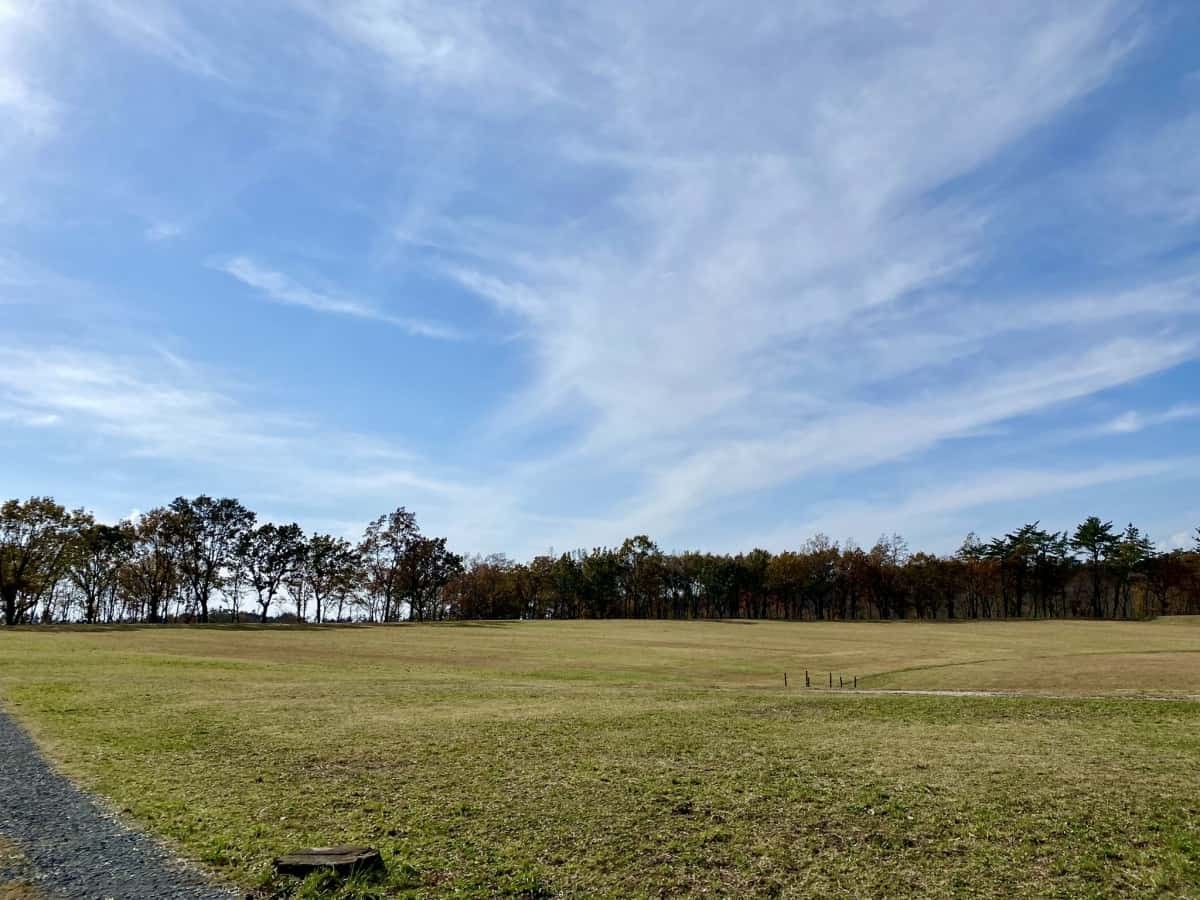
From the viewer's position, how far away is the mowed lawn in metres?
10.9

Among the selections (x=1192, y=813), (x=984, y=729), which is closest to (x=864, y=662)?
(x=984, y=729)

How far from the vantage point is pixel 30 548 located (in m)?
104

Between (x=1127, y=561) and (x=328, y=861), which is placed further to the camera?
(x=1127, y=561)

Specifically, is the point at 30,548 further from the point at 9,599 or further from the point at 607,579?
the point at 607,579

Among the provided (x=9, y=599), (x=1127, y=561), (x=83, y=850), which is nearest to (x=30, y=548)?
(x=9, y=599)

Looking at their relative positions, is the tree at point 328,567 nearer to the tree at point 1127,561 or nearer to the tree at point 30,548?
the tree at point 30,548

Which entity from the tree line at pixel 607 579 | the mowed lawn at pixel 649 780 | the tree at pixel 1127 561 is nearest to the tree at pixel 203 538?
the tree line at pixel 607 579

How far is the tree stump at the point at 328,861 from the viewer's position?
10156 millimetres

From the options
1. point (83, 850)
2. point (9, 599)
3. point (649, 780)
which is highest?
point (83, 850)

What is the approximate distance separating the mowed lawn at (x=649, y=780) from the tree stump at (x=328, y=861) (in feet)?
1.02

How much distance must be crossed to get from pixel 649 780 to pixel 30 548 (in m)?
116

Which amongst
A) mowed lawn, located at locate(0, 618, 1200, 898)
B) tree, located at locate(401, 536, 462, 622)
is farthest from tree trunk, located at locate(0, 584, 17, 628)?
mowed lawn, located at locate(0, 618, 1200, 898)

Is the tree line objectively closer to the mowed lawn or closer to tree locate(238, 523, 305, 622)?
tree locate(238, 523, 305, 622)

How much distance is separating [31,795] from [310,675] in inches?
1135
